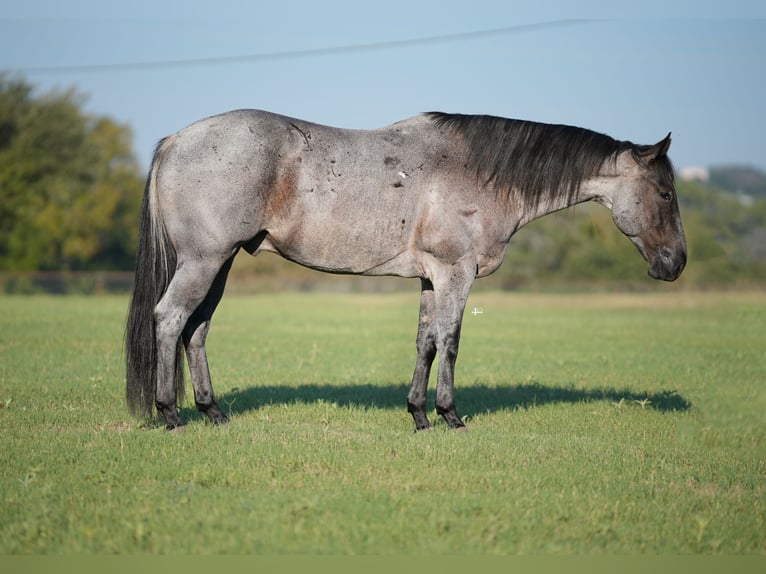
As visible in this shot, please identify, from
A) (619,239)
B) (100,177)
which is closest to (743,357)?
(619,239)

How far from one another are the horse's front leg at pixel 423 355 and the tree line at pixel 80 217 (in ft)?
114

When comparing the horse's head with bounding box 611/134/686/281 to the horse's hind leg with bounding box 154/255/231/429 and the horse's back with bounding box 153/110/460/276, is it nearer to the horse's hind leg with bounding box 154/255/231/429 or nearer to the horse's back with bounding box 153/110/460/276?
the horse's back with bounding box 153/110/460/276

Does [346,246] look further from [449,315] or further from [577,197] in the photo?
[577,197]

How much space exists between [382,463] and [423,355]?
2011mm

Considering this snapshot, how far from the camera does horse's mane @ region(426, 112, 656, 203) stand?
7992 millimetres

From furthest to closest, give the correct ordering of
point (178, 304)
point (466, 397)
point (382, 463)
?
point (466, 397)
point (178, 304)
point (382, 463)

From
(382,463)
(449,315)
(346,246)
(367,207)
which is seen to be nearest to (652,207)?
(449,315)

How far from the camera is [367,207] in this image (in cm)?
773

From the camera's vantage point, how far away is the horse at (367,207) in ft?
24.4

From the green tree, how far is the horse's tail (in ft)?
145

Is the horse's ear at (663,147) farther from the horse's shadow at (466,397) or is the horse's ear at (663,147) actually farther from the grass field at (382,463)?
the horse's shadow at (466,397)

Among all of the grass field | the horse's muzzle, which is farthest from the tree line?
the horse's muzzle

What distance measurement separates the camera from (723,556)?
469cm

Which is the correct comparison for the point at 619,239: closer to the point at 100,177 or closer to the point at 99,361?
the point at 100,177
